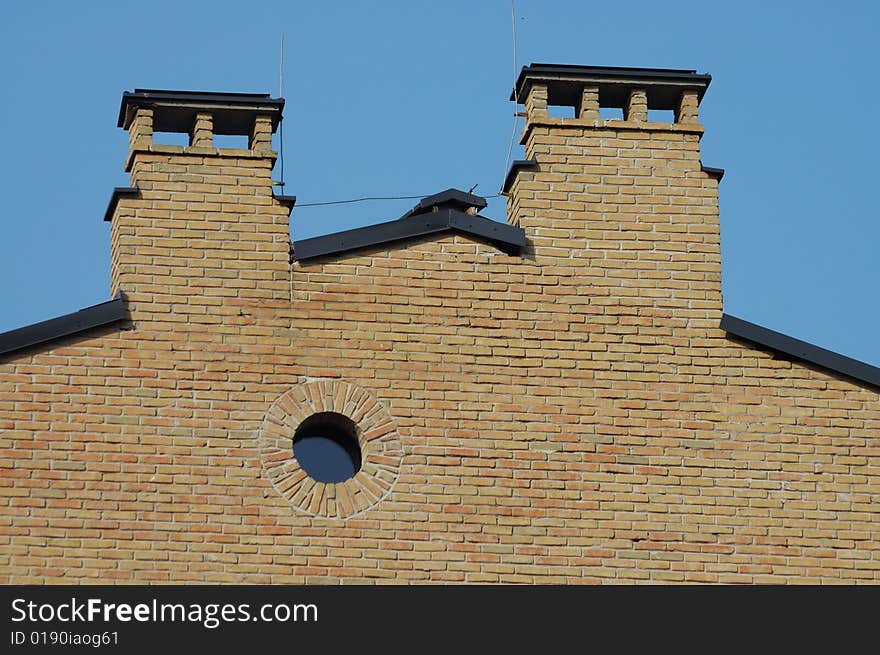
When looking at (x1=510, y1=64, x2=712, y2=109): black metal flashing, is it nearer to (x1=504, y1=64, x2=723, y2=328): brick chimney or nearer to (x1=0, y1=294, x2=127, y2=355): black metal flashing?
(x1=504, y1=64, x2=723, y2=328): brick chimney

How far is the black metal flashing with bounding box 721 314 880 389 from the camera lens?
20.6m

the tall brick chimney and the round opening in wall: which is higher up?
the tall brick chimney

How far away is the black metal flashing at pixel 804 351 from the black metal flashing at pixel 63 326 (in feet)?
16.4

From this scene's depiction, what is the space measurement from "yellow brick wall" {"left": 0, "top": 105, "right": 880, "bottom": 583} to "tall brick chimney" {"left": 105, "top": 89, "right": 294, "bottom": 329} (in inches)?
0.9

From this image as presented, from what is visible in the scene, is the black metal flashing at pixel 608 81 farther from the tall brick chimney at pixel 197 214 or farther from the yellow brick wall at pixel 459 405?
the tall brick chimney at pixel 197 214

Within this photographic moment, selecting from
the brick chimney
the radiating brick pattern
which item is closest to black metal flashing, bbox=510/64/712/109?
the brick chimney

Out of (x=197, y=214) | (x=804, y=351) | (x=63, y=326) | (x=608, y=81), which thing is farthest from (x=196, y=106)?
(x=804, y=351)

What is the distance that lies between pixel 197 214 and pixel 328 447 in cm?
219

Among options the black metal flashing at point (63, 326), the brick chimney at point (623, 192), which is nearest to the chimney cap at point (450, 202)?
the brick chimney at point (623, 192)

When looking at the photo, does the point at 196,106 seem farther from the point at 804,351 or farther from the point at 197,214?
the point at 804,351

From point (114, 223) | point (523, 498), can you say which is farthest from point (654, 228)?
point (114, 223)

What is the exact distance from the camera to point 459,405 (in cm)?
2003

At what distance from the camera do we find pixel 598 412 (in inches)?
795

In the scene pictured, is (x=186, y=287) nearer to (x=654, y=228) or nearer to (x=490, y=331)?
(x=490, y=331)
